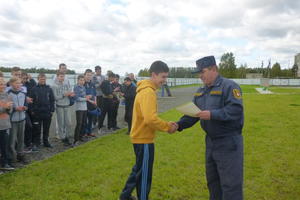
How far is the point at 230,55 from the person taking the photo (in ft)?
327

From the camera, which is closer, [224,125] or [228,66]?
[224,125]

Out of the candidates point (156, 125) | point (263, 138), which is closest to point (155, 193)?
point (156, 125)

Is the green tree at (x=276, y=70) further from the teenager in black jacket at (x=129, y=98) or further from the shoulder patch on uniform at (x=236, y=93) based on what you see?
the shoulder patch on uniform at (x=236, y=93)

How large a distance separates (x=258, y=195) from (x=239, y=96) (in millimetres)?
2396

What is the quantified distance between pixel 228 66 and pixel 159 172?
98.0m

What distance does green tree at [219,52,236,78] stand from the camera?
9594cm

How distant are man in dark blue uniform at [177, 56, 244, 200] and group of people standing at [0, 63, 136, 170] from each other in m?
4.22

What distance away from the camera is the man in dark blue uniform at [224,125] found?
3.06 meters

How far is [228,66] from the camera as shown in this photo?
97875mm

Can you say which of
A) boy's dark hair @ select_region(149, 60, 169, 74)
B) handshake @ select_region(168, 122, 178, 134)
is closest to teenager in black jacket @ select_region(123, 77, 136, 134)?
handshake @ select_region(168, 122, 178, 134)

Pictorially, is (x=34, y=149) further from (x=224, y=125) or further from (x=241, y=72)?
(x=241, y=72)

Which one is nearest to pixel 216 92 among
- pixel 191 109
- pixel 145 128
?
pixel 191 109

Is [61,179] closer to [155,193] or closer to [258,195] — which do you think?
[155,193]

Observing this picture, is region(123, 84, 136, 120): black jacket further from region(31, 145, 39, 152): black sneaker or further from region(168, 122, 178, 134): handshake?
region(168, 122, 178, 134): handshake
